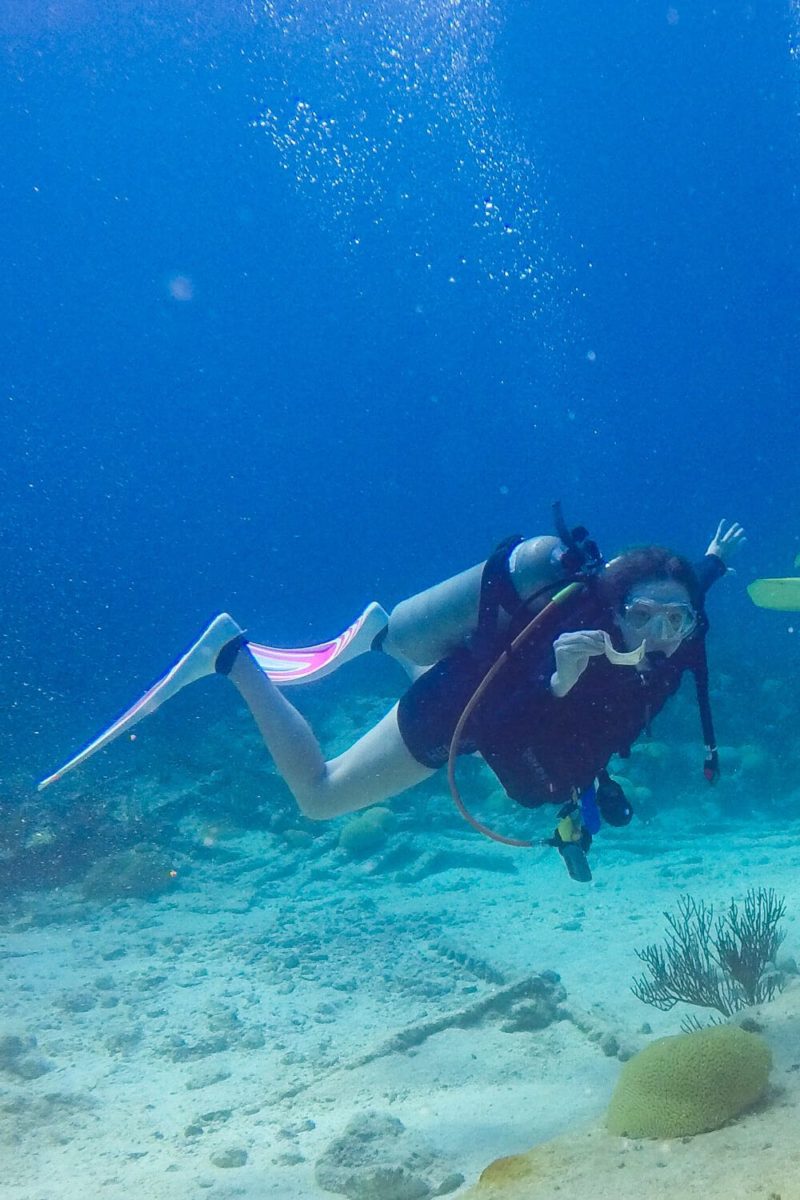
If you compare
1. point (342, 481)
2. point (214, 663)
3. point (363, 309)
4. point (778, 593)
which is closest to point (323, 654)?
point (214, 663)

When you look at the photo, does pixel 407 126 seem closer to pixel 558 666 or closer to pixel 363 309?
pixel 363 309

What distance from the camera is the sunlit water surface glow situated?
37.7 m

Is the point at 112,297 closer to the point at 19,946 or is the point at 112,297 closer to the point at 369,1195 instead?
the point at 19,946

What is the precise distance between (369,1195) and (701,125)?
52.5 metres

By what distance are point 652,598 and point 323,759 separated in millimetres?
2534

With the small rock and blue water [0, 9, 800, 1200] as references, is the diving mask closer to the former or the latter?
blue water [0, 9, 800, 1200]

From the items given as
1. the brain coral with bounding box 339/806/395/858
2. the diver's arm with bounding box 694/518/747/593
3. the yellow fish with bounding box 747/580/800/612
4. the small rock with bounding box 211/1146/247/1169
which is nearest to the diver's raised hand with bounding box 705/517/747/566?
the diver's arm with bounding box 694/518/747/593

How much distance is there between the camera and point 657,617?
3822 mm

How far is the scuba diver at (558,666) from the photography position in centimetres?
Answer: 382

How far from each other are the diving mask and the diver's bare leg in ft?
5.57

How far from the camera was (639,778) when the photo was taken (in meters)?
13.0

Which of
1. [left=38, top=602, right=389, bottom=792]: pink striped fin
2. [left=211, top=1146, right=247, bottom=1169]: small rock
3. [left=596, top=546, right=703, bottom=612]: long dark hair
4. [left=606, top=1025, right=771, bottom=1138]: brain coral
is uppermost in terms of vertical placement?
[left=38, top=602, right=389, bottom=792]: pink striped fin

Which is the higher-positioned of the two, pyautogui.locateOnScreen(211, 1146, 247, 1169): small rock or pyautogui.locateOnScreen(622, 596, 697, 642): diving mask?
pyautogui.locateOnScreen(622, 596, 697, 642): diving mask

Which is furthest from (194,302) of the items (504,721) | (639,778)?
(504,721)
